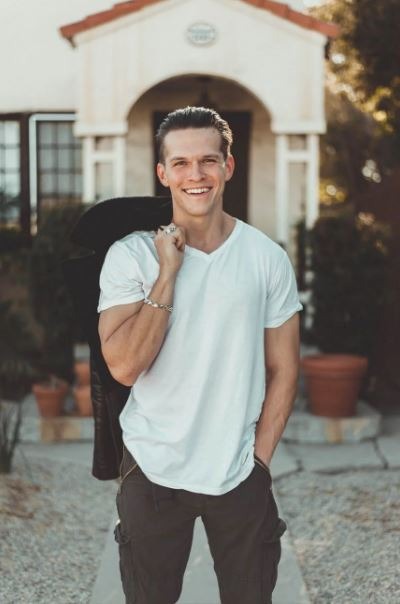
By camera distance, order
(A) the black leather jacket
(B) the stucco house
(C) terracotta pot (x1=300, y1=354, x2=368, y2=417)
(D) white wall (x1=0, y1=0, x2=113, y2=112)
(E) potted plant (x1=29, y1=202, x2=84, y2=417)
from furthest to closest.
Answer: (D) white wall (x1=0, y1=0, x2=113, y2=112) → (B) the stucco house → (E) potted plant (x1=29, y1=202, x2=84, y2=417) → (C) terracotta pot (x1=300, y1=354, x2=368, y2=417) → (A) the black leather jacket

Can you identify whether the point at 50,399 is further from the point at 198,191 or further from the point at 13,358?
the point at 198,191

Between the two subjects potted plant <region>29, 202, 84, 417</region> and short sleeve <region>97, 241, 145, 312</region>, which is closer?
short sleeve <region>97, 241, 145, 312</region>

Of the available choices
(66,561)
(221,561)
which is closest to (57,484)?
(66,561)

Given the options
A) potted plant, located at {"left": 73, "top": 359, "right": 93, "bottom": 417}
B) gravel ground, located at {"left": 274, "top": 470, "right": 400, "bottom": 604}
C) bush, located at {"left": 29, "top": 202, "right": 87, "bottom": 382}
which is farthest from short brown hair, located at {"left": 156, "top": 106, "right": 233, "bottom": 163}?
bush, located at {"left": 29, "top": 202, "right": 87, "bottom": 382}

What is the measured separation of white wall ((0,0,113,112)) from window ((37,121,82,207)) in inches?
10.8

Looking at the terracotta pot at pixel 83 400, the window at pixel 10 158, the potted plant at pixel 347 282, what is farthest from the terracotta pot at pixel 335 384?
the window at pixel 10 158

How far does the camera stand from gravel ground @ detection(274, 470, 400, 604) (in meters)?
3.96

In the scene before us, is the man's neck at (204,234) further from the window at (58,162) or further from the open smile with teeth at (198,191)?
the window at (58,162)

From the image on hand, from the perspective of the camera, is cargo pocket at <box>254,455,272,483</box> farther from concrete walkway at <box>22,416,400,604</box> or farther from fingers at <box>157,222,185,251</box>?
concrete walkway at <box>22,416,400,604</box>

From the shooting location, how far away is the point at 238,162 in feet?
32.0

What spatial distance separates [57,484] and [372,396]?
3.71 m

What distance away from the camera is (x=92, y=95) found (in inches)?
318

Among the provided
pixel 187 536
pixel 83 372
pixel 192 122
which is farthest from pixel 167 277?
pixel 83 372

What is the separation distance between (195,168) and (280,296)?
454mm
